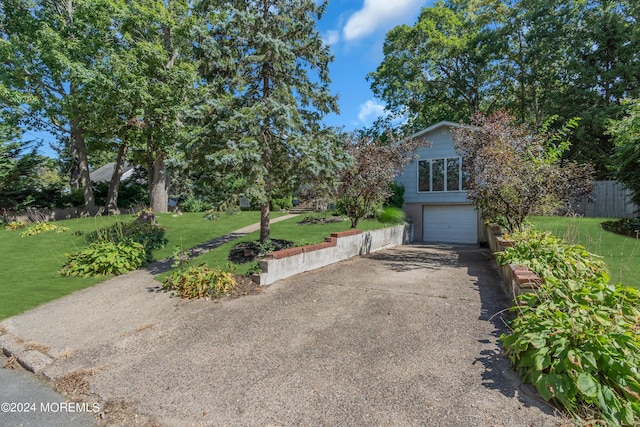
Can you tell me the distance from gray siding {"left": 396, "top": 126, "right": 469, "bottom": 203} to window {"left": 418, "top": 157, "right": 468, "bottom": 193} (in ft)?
0.63

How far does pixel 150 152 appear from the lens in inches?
620

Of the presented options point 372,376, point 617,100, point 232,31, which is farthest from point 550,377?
point 617,100

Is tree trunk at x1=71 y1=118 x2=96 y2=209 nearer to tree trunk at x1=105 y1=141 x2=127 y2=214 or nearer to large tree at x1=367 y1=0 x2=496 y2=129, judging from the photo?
tree trunk at x1=105 y1=141 x2=127 y2=214

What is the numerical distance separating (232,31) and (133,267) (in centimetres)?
612

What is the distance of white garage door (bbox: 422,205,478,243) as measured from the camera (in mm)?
14961

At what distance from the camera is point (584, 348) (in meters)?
2.63

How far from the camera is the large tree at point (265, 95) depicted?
6.78m

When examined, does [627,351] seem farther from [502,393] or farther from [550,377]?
[502,393]

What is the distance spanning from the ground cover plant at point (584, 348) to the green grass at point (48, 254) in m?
7.49

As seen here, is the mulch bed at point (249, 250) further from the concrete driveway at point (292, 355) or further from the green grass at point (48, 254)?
the concrete driveway at point (292, 355)

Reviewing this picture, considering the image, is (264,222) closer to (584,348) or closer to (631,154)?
(584,348)

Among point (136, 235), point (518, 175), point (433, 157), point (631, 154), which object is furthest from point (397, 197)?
point (136, 235)

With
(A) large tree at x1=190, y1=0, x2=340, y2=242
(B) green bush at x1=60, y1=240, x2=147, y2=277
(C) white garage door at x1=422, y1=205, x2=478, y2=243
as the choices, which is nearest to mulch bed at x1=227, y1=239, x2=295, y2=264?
(A) large tree at x1=190, y1=0, x2=340, y2=242

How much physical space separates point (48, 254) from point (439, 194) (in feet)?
49.2
